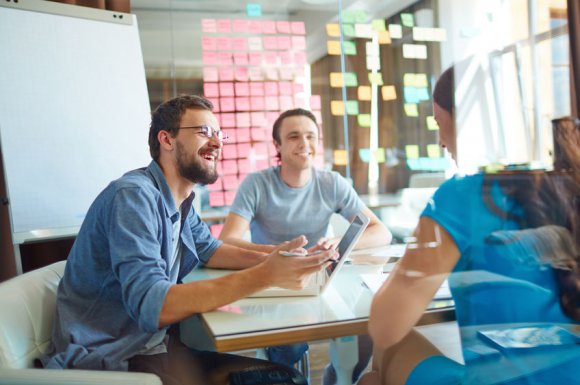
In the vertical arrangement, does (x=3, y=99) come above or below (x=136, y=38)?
below

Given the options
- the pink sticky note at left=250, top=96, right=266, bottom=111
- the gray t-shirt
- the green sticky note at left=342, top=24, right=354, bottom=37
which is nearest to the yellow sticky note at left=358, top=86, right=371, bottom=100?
the green sticky note at left=342, top=24, right=354, bottom=37

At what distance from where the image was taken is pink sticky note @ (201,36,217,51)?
3.59 meters

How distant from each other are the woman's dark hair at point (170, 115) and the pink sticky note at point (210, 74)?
209cm

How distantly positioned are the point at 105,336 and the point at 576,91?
1232 millimetres

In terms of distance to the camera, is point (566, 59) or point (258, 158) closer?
point (566, 59)

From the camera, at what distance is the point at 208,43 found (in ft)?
11.8

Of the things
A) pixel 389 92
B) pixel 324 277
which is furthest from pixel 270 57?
pixel 324 277

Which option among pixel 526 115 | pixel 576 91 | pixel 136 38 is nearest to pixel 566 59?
pixel 576 91

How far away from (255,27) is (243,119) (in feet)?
2.14

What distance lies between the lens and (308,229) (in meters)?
2.11

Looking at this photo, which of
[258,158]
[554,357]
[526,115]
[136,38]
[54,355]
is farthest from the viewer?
[258,158]

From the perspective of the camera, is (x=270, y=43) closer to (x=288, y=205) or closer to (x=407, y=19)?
(x=407, y=19)

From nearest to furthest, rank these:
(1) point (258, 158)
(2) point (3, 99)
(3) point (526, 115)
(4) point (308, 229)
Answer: (3) point (526, 115) → (2) point (3, 99) → (4) point (308, 229) → (1) point (258, 158)

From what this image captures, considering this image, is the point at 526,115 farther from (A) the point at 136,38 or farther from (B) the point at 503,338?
(A) the point at 136,38
